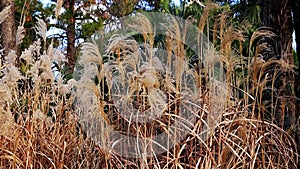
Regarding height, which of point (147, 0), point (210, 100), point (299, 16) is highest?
point (147, 0)

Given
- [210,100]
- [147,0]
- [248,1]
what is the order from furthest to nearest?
1. [147,0]
2. [248,1]
3. [210,100]

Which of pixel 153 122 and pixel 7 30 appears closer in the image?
pixel 153 122

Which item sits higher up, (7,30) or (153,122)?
(7,30)

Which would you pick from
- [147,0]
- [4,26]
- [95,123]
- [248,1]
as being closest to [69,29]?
[147,0]

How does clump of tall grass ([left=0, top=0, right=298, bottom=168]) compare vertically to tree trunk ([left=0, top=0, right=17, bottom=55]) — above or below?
below

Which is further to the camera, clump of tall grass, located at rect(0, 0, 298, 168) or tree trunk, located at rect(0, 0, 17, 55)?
tree trunk, located at rect(0, 0, 17, 55)

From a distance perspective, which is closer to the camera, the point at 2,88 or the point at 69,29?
the point at 2,88

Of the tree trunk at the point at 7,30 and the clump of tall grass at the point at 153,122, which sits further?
the tree trunk at the point at 7,30

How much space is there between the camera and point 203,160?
193 cm

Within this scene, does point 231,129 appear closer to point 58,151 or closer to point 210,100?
point 210,100

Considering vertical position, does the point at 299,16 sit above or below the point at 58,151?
above

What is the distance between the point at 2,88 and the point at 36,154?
354 mm

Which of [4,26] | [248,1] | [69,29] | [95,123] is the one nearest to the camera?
[95,123]

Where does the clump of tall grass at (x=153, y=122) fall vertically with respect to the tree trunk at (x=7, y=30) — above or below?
below
